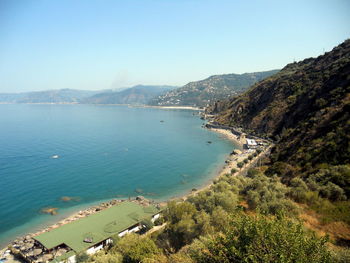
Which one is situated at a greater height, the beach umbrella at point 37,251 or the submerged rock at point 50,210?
the beach umbrella at point 37,251

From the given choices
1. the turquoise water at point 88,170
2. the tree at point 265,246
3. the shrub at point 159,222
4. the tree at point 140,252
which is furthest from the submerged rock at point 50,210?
the tree at point 265,246

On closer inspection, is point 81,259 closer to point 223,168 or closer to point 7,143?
point 223,168

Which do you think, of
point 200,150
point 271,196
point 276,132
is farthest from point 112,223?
point 276,132

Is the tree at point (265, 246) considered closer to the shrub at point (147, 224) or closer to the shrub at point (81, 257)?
the shrub at point (81, 257)

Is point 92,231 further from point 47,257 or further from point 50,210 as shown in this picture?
point 50,210

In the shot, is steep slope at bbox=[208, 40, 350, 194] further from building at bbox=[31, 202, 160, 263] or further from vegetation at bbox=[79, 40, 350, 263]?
building at bbox=[31, 202, 160, 263]
